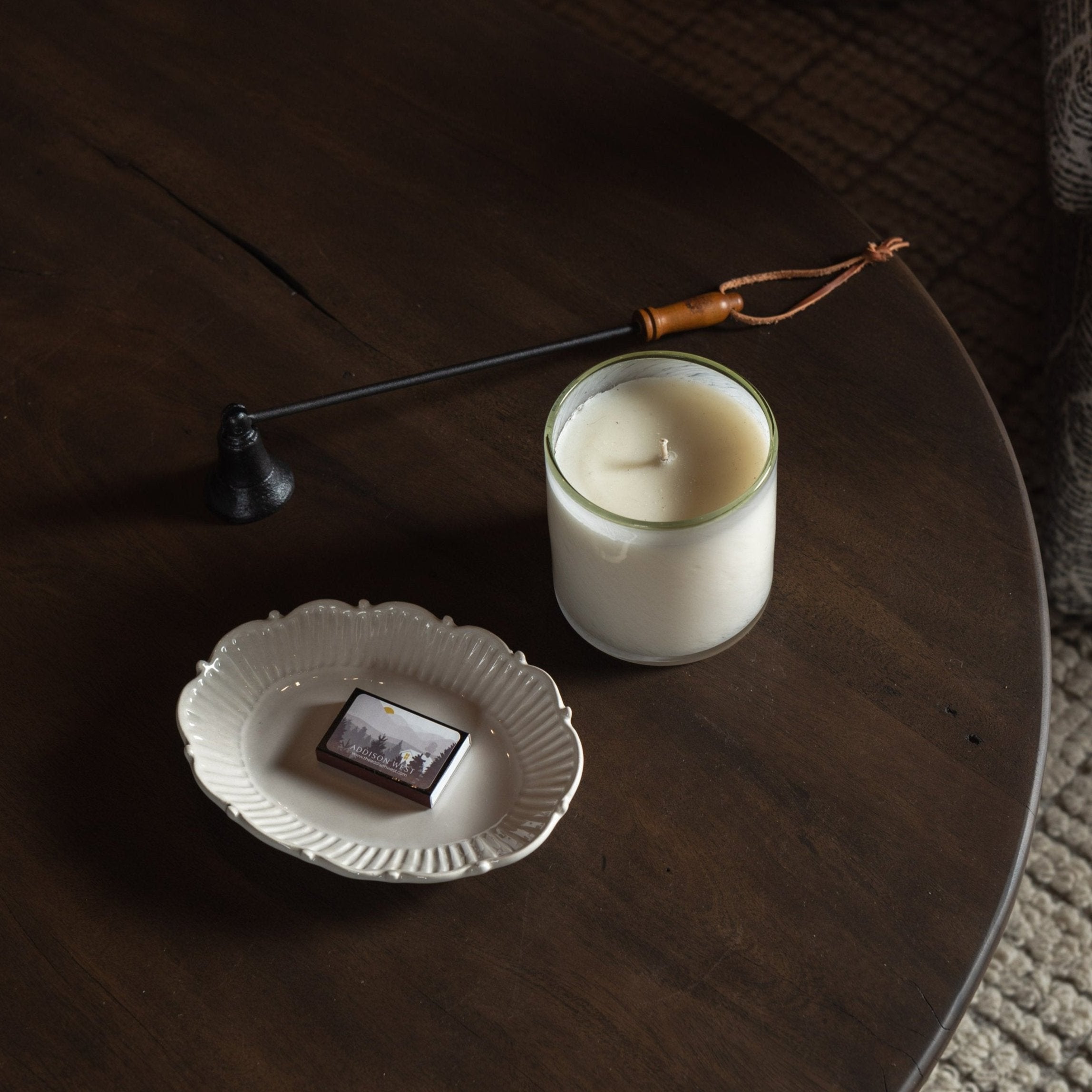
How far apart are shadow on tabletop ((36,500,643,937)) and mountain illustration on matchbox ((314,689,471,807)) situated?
0.13 feet

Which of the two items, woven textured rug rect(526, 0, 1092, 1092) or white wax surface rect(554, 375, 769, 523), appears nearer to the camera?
white wax surface rect(554, 375, 769, 523)

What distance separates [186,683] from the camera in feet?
1.80

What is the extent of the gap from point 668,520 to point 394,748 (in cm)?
15

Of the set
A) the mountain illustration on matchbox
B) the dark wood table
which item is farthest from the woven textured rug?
the mountain illustration on matchbox

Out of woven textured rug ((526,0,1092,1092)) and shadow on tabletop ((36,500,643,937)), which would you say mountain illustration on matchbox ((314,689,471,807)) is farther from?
woven textured rug ((526,0,1092,1092))

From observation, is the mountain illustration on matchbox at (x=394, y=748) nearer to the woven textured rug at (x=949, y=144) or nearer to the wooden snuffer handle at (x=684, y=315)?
→ the wooden snuffer handle at (x=684, y=315)

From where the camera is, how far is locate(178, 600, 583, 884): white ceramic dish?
1.62 feet

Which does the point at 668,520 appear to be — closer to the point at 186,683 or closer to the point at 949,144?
the point at 186,683

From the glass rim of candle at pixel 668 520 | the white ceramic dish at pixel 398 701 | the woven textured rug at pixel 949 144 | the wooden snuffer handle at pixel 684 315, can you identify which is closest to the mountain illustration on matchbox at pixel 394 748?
the white ceramic dish at pixel 398 701

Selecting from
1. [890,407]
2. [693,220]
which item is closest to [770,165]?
[693,220]

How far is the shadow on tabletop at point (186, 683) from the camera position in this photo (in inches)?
19.5

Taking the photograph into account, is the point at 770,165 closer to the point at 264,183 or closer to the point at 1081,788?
the point at 264,183

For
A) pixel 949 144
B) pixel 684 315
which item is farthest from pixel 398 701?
pixel 949 144

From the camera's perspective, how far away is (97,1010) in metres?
0.47
